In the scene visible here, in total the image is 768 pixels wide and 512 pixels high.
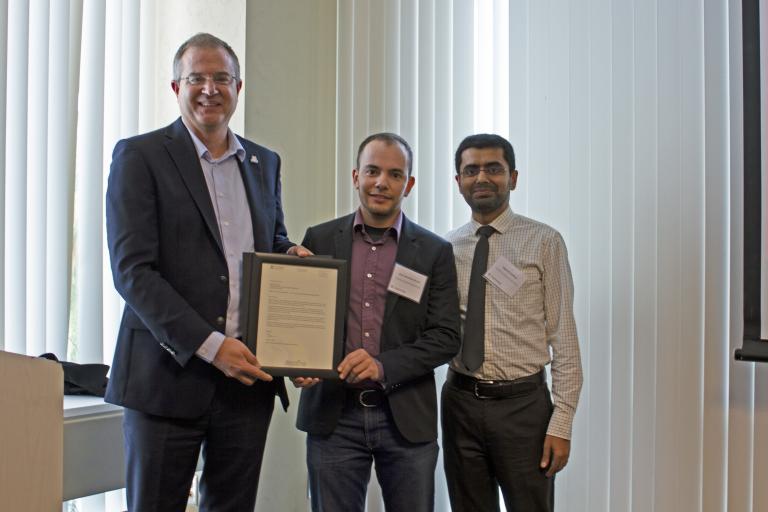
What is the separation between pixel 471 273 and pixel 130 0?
198cm

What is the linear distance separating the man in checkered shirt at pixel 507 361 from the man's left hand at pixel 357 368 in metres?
0.38

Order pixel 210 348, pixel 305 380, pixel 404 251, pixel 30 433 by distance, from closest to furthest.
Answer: pixel 30 433 < pixel 210 348 < pixel 305 380 < pixel 404 251

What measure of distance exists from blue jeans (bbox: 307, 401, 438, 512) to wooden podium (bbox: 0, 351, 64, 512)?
1137 mm

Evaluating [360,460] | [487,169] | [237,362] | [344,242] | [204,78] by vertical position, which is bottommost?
[360,460]

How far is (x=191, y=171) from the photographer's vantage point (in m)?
1.92

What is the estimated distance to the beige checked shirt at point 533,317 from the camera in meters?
2.16

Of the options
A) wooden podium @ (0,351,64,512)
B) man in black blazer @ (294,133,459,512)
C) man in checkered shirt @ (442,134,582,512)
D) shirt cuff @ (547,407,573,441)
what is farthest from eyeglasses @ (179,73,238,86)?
shirt cuff @ (547,407,573,441)

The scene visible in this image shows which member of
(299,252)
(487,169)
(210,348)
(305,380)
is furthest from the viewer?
(487,169)

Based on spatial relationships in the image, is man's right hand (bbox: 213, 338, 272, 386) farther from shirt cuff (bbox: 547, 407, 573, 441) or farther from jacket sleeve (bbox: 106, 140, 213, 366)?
shirt cuff (bbox: 547, 407, 573, 441)

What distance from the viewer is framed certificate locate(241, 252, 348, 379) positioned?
1881 millimetres

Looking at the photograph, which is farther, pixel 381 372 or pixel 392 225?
pixel 392 225

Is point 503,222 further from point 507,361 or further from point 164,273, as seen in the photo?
point 164,273

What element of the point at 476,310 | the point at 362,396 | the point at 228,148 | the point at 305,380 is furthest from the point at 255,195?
the point at 476,310

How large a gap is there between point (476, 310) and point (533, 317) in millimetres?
185
